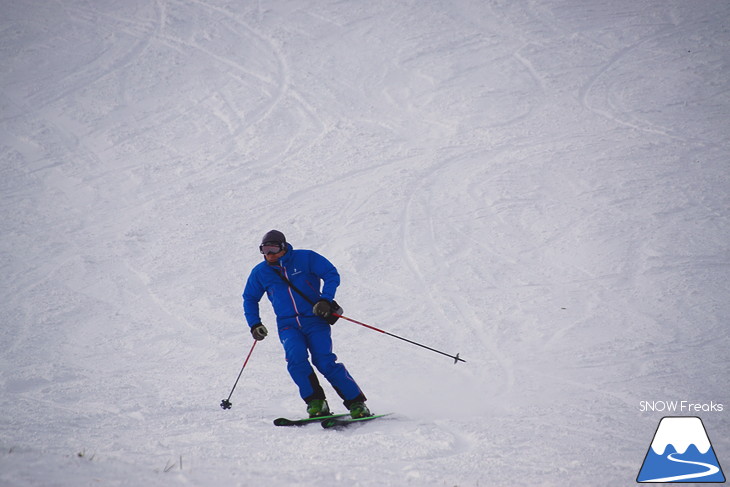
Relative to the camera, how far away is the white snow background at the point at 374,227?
477 centimetres

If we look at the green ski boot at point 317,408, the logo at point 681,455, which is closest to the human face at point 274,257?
the green ski boot at point 317,408

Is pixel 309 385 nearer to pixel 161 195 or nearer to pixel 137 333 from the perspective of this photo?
pixel 137 333

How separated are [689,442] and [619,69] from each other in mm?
12441

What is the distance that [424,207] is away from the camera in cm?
1055

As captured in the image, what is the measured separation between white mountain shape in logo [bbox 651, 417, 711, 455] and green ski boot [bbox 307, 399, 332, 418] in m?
2.63

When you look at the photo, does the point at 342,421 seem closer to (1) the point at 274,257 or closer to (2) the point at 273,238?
(1) the point at 274,257

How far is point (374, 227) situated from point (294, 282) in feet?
15.6

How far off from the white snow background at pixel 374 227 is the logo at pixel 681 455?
11 centimetres

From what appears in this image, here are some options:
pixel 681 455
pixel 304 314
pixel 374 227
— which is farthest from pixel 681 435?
pixel 374 227

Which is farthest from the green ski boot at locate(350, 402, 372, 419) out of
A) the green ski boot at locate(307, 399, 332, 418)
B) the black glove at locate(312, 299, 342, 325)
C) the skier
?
the black glove at locate(312, 299, 342, 325)

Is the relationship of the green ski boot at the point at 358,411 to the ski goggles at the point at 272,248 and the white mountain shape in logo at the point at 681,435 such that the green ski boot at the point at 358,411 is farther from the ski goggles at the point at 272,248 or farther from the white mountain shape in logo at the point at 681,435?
the white mountain shape in logo at the point at 681,435

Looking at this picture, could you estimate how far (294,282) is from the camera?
216 inches

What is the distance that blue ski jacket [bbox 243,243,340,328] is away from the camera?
5422 millimetres

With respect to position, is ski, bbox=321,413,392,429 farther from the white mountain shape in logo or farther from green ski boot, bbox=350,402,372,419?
the white mountain shape in logo
